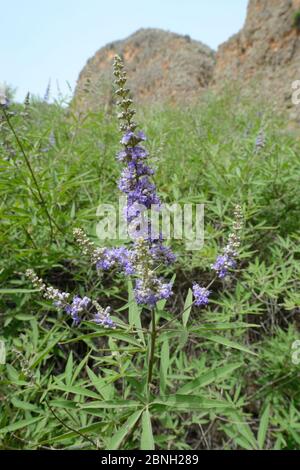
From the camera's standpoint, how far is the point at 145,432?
1.39 meters

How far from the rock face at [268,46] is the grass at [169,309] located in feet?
33.8

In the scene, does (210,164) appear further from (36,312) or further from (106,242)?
(36,312)

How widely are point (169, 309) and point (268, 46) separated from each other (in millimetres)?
15514

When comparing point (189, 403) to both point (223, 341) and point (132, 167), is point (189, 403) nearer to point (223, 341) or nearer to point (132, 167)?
point (223, 341)

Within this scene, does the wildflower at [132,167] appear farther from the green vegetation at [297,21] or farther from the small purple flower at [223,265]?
the green vegetation at [297,21]

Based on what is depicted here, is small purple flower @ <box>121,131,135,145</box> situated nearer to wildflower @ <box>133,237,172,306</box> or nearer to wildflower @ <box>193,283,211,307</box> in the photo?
wildflower @ <box>133,237,172,306</box>

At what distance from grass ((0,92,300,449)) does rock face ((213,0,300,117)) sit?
10.3 metres

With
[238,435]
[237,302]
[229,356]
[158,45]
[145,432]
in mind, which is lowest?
[238,435]

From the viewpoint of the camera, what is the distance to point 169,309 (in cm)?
312

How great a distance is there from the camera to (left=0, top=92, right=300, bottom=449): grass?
2.14 meters

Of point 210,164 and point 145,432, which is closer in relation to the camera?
point 145,432

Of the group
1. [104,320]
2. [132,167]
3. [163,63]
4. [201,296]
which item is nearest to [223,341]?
[201,296]
